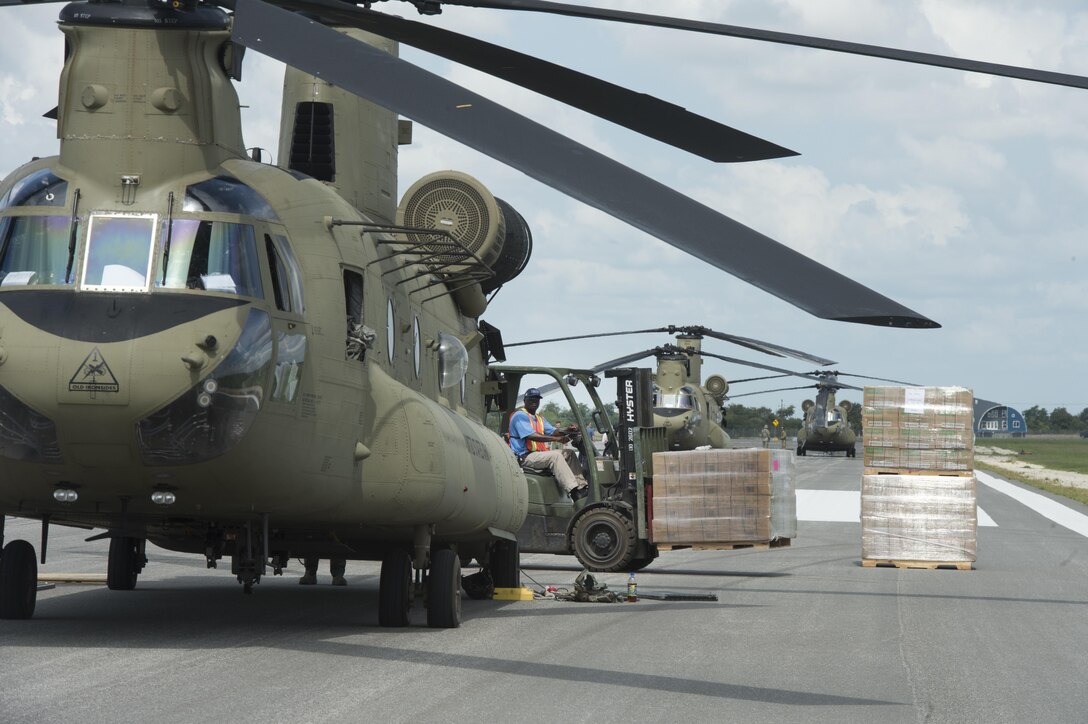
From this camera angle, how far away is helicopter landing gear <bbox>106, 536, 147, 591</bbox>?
44.9 ft

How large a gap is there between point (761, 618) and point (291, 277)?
18.2 feet

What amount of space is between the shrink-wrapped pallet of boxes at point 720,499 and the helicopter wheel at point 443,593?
18.4 ft

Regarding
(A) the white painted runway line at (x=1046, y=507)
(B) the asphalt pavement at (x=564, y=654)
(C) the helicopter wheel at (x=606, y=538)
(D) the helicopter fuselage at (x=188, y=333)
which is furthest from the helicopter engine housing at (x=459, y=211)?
(A) the white painted runway line at (x=1046, y=507)

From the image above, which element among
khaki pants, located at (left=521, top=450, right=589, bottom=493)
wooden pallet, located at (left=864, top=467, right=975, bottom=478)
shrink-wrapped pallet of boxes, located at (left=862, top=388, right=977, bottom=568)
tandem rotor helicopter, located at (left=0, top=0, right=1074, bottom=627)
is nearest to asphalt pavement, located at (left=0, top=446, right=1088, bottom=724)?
tandem rotor helicopter, located at (left=0, top=0, right=1074, bottom=627)

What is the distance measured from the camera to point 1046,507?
34406 millimetres

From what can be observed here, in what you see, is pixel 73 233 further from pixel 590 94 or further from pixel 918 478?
pixel 918 478

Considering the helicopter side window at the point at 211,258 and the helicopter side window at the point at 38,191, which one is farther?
the helicopter side window at the point at 38,191

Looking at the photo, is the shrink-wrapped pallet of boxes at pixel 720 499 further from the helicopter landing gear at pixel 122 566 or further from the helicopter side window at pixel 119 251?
the helicopter side window at pixel 119 251

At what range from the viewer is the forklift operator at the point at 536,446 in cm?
1755

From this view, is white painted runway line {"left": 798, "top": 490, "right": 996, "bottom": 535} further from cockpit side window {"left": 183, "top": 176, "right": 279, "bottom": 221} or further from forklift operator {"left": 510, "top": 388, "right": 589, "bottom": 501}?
cockpit side window {"left": 183, "top": 176, "right": 279, "bottom": 221}

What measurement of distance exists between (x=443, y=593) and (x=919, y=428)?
393 inches

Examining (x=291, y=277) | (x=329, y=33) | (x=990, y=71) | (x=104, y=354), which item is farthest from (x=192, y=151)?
(x=990, y=71)

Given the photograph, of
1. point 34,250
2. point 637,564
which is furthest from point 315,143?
point 637,564

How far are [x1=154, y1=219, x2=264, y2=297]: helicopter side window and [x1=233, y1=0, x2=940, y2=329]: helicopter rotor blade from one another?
2168 millimetres
